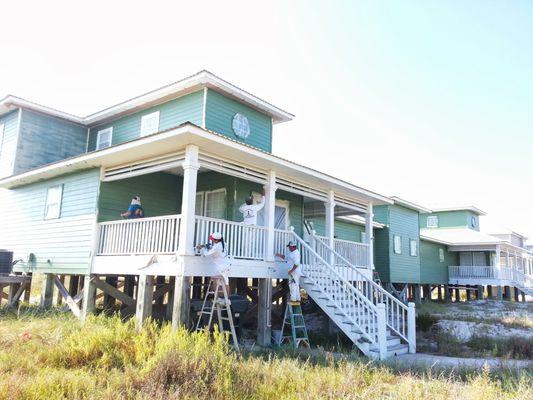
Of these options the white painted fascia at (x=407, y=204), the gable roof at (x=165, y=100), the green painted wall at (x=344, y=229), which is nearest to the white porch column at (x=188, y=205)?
the gable roof at (x=165, y=100)

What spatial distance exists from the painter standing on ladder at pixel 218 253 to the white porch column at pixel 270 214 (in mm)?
1947

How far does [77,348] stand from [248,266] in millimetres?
4972

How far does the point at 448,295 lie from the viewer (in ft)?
119

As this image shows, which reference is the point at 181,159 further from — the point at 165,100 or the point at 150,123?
the point at 150,123

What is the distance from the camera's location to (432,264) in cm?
3350

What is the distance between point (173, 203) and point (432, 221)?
30472mm

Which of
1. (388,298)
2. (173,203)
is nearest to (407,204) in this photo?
(388,298)

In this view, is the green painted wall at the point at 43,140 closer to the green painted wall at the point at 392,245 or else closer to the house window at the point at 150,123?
the house window at the point at 150,123

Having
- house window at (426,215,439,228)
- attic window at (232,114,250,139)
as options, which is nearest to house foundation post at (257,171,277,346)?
attic window at (232,114,250,139)

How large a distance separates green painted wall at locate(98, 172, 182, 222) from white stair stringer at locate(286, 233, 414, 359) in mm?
4514

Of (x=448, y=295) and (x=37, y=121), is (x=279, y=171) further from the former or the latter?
(x=448, y=295)

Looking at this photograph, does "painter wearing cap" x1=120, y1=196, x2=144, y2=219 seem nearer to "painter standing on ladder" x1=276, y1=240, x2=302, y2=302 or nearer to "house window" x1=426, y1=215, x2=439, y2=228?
"painter standing on ladder" x1=276, y1=240, x2=302, y2=302

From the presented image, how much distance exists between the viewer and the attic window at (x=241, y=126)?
15.9 metres

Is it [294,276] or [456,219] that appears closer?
[294,276]
